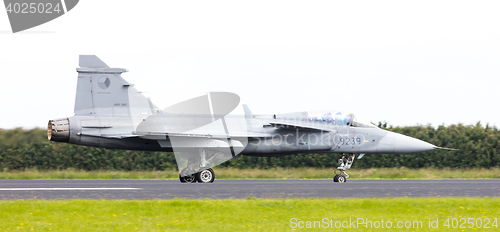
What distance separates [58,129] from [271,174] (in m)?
11.3

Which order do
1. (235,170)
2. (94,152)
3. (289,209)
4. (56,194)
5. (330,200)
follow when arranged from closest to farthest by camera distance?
(289,209), (330,200), (56,194), (235,170), (94,152)

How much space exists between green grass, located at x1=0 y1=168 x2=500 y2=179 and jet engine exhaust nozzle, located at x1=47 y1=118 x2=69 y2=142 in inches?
272

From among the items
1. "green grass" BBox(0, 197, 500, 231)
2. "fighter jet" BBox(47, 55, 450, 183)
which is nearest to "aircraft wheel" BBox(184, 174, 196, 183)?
"fighter jet" BBox(47, 55, 450, 183)

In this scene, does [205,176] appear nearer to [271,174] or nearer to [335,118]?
[335,118]

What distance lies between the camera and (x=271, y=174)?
2586 centimetres

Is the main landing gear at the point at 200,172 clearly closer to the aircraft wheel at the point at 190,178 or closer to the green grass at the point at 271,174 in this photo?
the aircraft wheel at the point at 190,178

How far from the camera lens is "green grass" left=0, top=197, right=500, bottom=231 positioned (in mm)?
8531

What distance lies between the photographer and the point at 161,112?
1958cm

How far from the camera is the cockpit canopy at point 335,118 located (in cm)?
2102

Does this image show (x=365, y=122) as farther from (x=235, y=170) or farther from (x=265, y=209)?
(x=265, y=209)

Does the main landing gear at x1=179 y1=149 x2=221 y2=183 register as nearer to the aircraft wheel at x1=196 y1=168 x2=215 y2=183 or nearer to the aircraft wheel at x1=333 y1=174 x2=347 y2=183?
the aircraft wheel at x1=196 y1=168 x2=215 y2=183

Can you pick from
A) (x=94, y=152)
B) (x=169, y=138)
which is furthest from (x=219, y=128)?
(x=94, y=152)

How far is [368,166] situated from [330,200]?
56.4 ft

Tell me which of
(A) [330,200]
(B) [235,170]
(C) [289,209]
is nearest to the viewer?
(C) [289,209]
